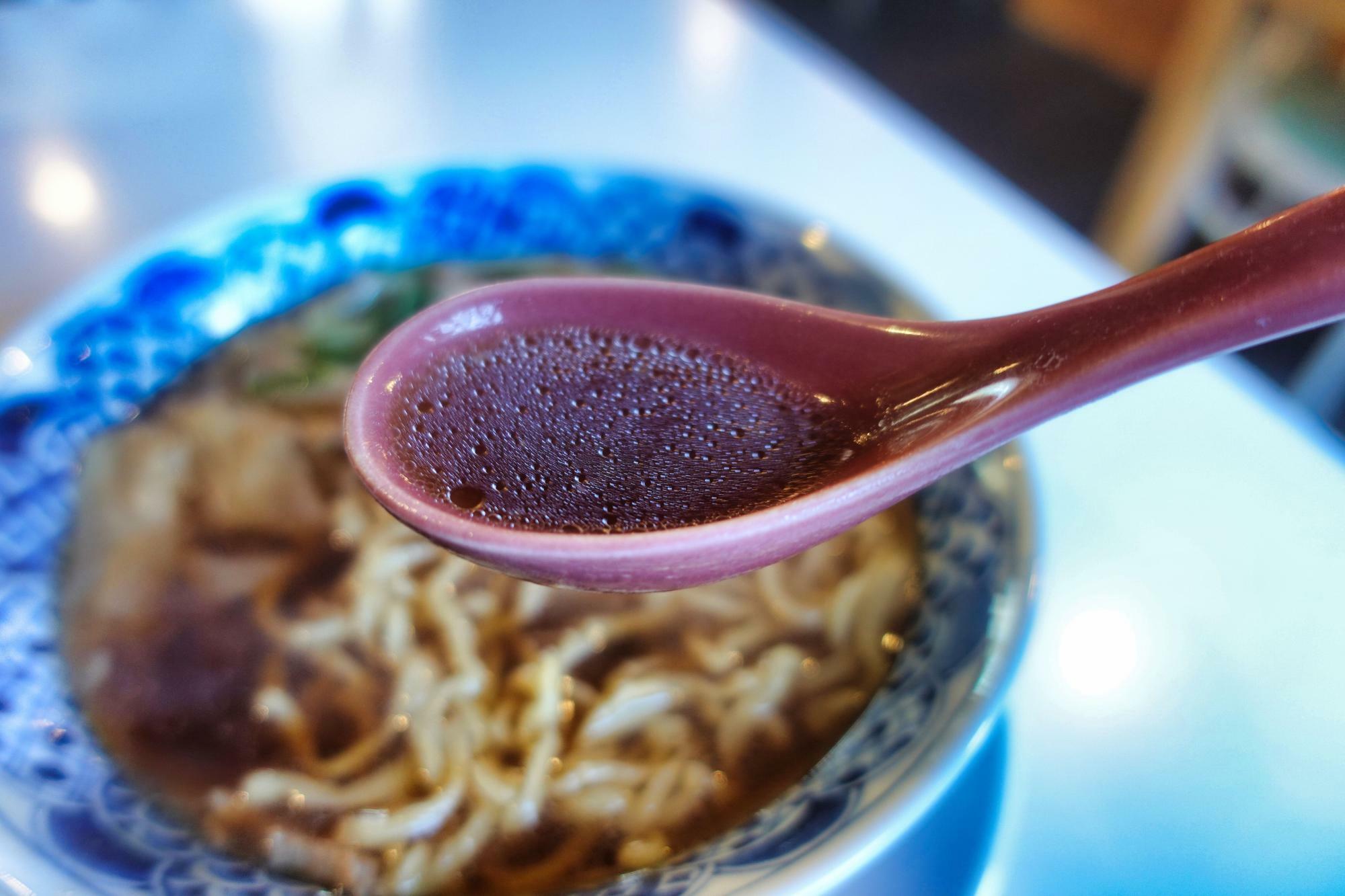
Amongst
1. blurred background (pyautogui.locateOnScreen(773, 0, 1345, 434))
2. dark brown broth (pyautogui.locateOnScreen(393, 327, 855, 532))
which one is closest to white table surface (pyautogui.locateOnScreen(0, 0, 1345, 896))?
dark brown broth (pyautogui.locateOnScreen(393, 327, 855, 532))

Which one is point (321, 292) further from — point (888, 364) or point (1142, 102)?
point (1142, 102)

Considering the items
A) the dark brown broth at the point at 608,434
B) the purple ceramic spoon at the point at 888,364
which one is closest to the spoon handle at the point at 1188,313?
the purple ceramic spoon at the point at 888,364

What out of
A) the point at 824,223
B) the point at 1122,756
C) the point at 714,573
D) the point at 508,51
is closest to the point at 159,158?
the point at 508,51

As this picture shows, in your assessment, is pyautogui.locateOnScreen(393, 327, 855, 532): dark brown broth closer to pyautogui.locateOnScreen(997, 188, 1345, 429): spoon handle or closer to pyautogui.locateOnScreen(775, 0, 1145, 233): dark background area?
pyautogui.locateOnScreen(997, 188, 1345, 429): spoon handle

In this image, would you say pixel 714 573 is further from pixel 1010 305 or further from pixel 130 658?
pixel 1010 305

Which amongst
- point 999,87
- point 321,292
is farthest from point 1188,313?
point 999,87

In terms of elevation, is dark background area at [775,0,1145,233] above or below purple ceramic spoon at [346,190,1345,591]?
above

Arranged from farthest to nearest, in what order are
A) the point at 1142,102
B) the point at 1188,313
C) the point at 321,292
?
the point at 1142,102 → the point at 321,292 → the point at 1188,313

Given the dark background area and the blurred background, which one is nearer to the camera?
the blurred background
